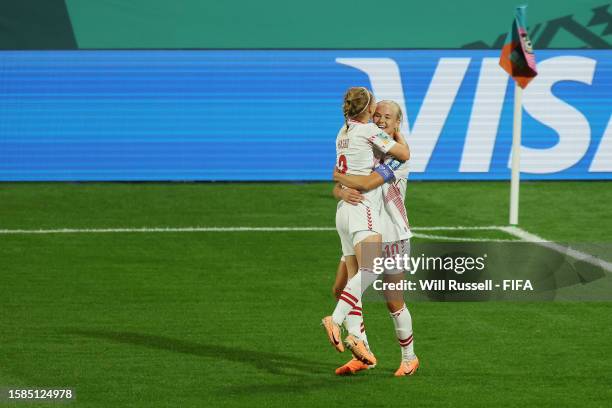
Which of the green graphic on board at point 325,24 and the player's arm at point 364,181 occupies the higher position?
the green graphic on board at point 325,24

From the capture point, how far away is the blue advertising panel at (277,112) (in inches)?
819

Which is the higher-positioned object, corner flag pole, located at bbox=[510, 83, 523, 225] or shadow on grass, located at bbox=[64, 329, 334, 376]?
corner flag pole, located at bbox=[510, 83, 523, 225]

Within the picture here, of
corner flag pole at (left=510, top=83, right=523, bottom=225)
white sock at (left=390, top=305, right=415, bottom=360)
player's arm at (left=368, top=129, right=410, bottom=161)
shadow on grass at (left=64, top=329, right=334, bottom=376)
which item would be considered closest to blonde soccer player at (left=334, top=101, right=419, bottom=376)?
white sock at (left=390, top=305, right=415, bottom=360)

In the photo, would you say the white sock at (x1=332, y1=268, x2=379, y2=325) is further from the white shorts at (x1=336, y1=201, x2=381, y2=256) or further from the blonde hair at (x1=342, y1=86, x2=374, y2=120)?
the blonde hair at (x1=342, y1=86, x2=374, y2=120)

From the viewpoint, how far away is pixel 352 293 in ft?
29.0

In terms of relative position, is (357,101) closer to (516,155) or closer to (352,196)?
(352,196)

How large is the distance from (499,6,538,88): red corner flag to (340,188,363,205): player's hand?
319 inches

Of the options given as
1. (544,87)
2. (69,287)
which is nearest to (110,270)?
(69,287)

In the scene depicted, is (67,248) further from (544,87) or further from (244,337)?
(544,87)

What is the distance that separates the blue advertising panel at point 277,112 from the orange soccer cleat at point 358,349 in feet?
39.9

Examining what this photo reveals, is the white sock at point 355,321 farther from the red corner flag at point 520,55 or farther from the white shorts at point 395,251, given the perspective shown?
the red corner flag at point 520,55

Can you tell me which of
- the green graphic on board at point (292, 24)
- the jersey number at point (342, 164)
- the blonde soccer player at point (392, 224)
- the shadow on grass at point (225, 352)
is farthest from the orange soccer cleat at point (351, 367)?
the green graphic on board at point (292, 24)

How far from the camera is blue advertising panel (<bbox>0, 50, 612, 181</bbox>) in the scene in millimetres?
20797

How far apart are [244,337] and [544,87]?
11976mm
